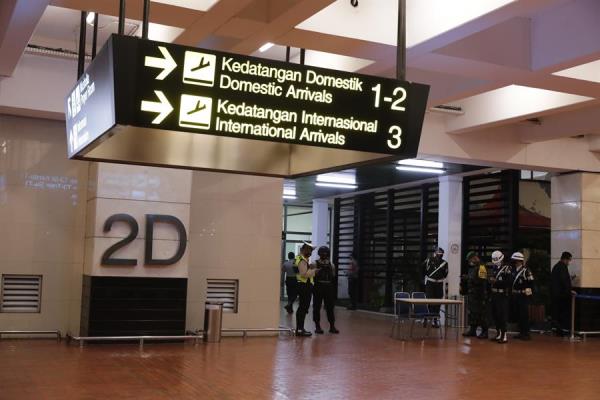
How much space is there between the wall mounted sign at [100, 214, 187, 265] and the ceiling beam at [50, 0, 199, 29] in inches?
183

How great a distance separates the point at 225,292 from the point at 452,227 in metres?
5.99

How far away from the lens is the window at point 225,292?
12445 mm

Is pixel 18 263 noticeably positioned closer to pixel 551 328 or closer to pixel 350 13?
pixel 350 13

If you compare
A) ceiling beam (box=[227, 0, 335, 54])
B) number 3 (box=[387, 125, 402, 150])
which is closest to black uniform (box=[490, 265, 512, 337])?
ceiling beam (box=[227, 0, 335, 54])

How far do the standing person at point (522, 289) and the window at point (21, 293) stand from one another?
7847 mm

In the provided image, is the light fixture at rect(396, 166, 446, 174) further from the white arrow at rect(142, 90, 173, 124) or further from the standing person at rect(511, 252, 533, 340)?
the white arrow at rect(142, 90, 173, 124)

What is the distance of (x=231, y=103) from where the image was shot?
4.42 metres

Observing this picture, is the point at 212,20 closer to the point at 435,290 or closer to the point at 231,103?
the point at 231,103

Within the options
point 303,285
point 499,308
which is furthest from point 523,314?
point 303,285

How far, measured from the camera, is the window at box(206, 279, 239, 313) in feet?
40.8

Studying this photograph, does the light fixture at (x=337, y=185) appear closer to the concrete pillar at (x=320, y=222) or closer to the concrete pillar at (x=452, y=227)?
the concrete pillar at (x=320, y=222)

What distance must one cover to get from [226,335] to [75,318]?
2.42m

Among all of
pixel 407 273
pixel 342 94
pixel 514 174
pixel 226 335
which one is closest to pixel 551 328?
pixel 514 174

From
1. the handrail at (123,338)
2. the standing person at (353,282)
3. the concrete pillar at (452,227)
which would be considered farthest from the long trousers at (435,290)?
the handrail at (123,338)
